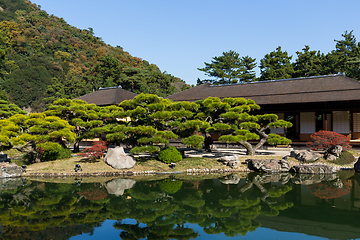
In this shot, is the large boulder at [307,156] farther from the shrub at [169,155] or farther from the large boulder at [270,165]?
the shrub at [169,155]

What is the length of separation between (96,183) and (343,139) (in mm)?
12798

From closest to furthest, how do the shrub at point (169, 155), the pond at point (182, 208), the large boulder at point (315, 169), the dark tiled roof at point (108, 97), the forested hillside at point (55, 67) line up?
the pond at point (182, 208)
the large boulder at point (315, 169)
the shrub at point (169, 155)
the dark tiled roof at point (108, 97)
the forested hillside at point (55, 67)

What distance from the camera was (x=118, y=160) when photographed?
13.3 metres

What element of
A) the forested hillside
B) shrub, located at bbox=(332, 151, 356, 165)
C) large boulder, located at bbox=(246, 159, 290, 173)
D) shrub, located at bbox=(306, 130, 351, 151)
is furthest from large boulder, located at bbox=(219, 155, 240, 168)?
the forested hillside

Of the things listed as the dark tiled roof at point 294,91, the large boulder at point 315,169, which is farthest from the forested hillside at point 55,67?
the large boulder at point 315,169

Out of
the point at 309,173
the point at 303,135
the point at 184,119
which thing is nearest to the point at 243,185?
the point at 309,173

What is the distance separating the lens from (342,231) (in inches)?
247

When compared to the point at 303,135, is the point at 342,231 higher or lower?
lower

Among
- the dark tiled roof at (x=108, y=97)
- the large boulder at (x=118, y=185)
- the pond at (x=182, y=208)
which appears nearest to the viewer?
the pond at (x=182, y=208)

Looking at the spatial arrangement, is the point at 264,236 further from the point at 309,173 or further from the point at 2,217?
the point at 309,173

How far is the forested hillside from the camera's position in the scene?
4555cm

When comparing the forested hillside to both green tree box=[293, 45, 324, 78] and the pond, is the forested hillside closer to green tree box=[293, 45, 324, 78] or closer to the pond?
green tree box=[293, 45, 324, 78]

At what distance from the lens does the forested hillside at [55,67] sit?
45.6 meters

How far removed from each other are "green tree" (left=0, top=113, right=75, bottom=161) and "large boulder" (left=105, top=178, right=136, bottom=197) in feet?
12.6
